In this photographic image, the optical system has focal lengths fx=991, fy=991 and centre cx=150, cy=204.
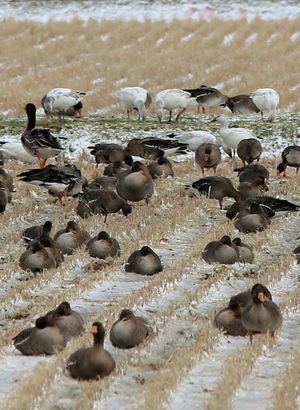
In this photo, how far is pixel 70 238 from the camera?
11.0m

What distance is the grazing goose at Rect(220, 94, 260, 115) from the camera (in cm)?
1988

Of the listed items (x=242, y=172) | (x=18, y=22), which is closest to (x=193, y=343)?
(x=242, y=172)

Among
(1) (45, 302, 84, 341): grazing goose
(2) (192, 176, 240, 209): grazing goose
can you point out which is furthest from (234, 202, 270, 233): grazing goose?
(1) (45, 302, 84, 341): grazing goose

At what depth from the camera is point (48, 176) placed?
13.0m

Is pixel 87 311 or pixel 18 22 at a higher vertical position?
pixel 18 22

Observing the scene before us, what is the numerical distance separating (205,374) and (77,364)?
94 centimetres

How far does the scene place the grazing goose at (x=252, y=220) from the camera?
11.9m

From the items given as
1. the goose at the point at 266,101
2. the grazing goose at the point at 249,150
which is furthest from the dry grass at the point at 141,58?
the grazing goose at the point at 249,150

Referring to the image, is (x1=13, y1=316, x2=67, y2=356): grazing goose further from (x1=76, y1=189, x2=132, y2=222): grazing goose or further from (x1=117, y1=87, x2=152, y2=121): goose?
(x1=117, y1=87, x2=152, y2=121): goose

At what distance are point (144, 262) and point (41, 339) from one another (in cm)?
241

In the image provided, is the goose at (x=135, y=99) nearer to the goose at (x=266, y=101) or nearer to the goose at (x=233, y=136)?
the goose at (x=266, y=101)

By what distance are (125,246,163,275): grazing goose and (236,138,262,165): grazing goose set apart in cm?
555

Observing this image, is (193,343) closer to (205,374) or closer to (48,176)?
(205,374)

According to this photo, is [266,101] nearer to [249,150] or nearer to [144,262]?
[249,150]
